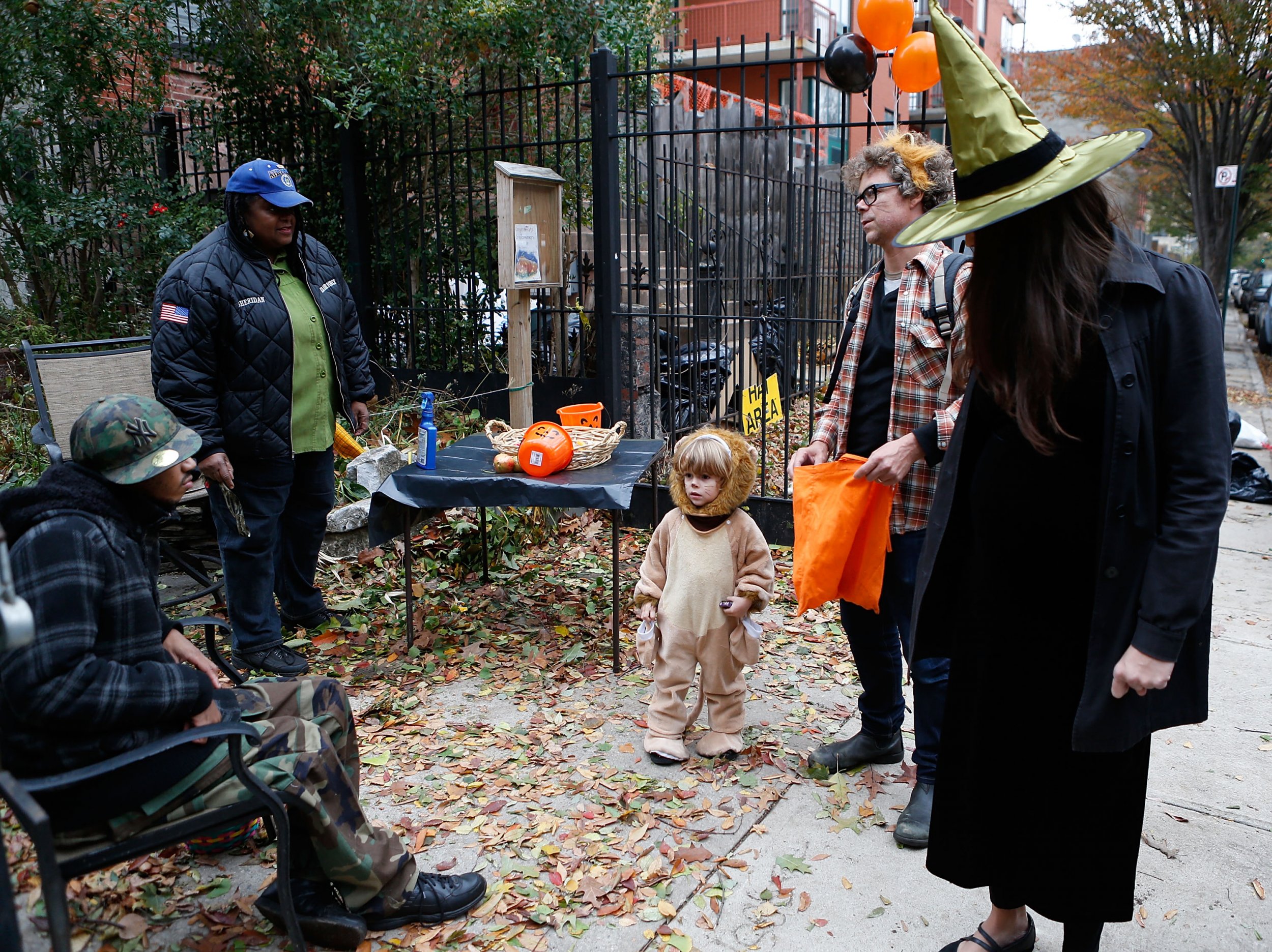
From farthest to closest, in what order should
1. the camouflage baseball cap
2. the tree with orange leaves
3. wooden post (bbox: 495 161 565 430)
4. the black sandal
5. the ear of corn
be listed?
1. the tree with orange leaves
2. wooden post (bbox: 495 161 565 430)
3. the ear of corn
4. the black sandal
5. the camouflage baseball cap

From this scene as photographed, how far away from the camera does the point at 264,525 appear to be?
14.1 feet

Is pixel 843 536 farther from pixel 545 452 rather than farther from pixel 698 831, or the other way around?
pixel 545 452

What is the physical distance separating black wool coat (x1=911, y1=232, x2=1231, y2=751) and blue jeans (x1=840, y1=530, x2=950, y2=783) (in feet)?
2.56

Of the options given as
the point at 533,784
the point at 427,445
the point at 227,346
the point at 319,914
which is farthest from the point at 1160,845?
the point at 227,346

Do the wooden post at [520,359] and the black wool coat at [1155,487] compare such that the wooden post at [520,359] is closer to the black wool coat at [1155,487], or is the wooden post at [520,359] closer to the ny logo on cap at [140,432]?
the ny logo on cap at [140,432]

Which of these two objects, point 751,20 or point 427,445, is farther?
point 751,20

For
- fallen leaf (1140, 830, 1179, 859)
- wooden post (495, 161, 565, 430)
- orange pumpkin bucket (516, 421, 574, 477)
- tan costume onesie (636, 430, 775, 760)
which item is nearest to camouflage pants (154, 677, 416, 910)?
tan costume onesie (636, 430, 775, 760)

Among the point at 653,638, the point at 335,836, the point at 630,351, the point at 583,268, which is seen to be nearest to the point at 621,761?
the point at 653,638

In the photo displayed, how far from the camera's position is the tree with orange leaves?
1454 cm

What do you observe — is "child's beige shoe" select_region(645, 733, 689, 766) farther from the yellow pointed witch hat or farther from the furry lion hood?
the yellow pointed witch hat

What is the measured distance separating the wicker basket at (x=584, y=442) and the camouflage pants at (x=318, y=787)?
73.4 inches

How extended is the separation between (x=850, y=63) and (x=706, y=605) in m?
3.30

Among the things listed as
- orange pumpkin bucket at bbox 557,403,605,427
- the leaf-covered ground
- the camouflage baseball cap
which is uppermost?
the camouflage baseball cap

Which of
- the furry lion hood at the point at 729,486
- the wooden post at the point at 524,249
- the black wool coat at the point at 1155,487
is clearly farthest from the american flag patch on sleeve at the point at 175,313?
the black wool coat at the point at 1155,487
